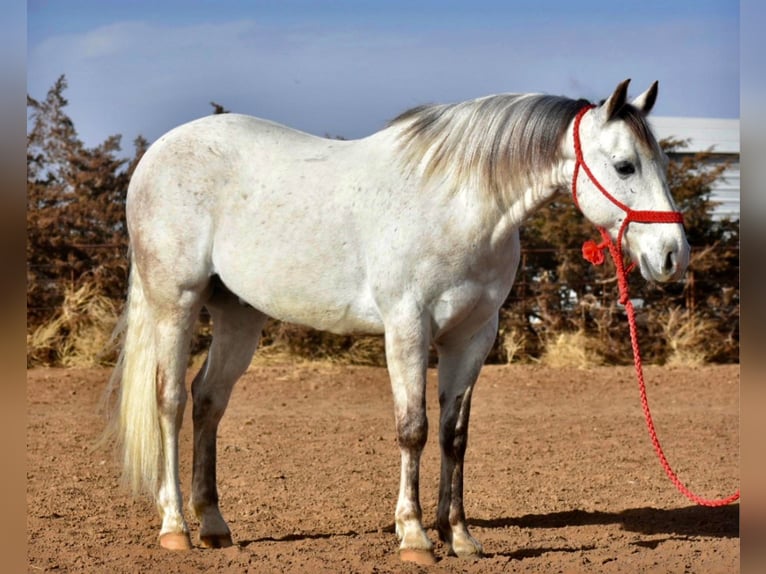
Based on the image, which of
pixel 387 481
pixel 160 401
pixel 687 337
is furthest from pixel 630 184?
pixel 687 337

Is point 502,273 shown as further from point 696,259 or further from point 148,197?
point 696,259

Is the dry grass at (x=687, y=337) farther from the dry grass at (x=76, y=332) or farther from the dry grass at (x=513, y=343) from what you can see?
the dry grass at (x=76, y=332)

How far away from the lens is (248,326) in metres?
5.18

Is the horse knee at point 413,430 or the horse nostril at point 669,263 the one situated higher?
the horse nostril at point 669,263

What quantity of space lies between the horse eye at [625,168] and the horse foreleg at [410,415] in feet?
3.61

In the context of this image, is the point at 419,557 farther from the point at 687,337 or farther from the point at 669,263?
the point at 687,337

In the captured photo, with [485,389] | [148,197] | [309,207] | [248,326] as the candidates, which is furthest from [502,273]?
[485,389]

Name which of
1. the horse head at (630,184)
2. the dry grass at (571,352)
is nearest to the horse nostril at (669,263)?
the horse head at (630,184)

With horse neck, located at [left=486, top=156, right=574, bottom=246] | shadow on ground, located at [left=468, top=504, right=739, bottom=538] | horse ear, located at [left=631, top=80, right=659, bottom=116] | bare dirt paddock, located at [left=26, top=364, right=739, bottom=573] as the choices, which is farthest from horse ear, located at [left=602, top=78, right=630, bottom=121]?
shadow on ground, located at [left=468, top=504, right=739, bottom=538]

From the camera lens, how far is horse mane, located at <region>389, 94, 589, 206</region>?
431cm

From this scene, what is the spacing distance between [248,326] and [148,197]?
88 centimetres

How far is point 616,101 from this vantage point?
4.07 metres

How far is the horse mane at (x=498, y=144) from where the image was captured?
4.31 meters

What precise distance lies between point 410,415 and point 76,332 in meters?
8.49
